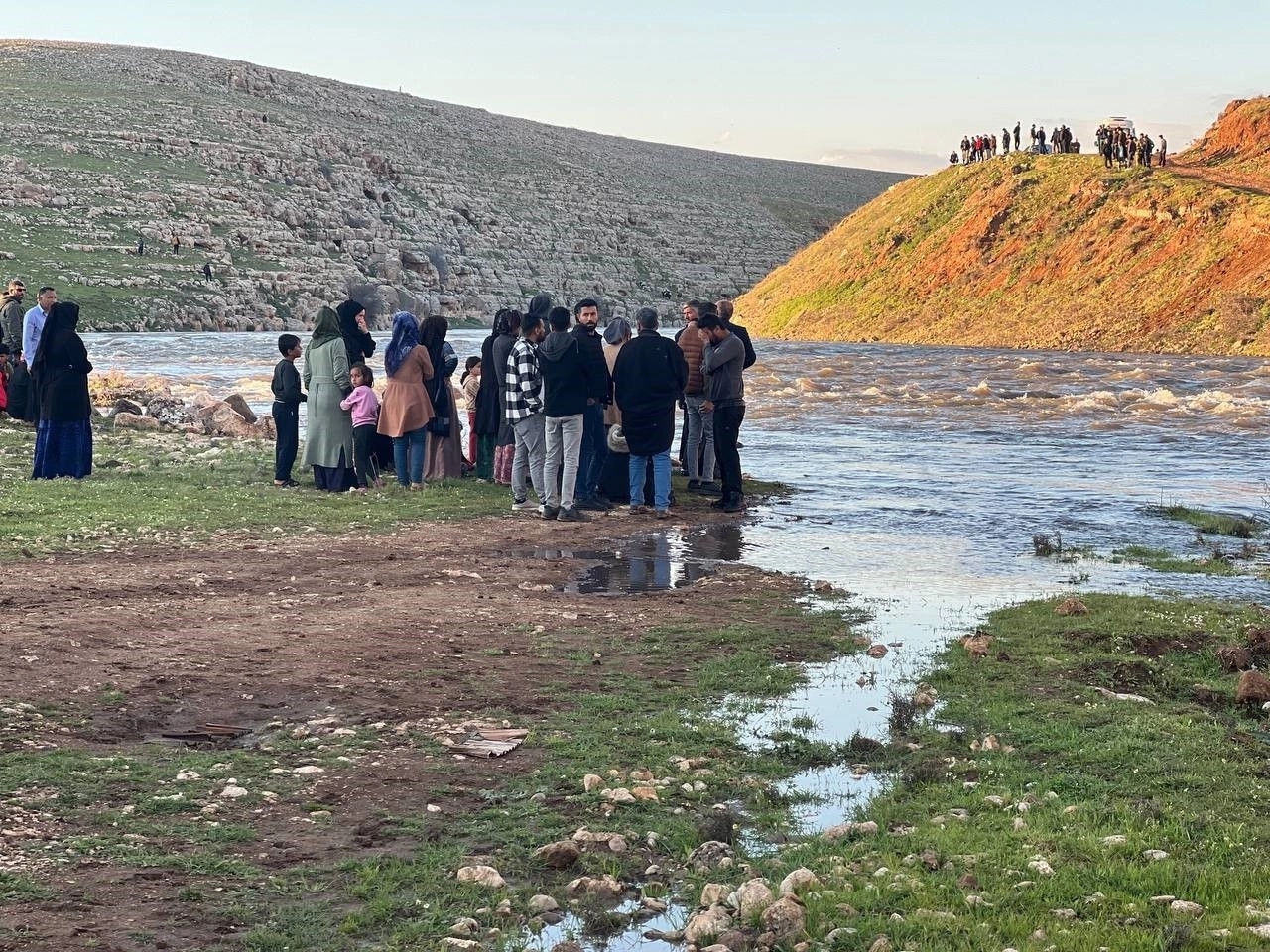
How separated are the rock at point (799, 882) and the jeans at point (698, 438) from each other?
11.2 m

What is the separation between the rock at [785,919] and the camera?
4547 millimetres

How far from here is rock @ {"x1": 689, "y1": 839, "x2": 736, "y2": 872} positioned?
530 cm

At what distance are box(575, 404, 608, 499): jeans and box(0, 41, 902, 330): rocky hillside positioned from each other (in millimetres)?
54270

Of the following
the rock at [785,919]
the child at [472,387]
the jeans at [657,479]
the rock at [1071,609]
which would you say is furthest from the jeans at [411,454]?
the rock at [785,919]

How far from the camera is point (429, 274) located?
96.1m

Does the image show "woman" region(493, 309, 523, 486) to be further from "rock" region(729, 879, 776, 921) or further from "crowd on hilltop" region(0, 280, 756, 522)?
"rock" region(729, 879, 776, 921)

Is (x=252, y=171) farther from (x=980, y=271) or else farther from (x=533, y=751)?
(x=533, y=751)

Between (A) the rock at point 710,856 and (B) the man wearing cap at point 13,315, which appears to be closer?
(A) the rock at point 710,856

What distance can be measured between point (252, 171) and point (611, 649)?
298 ft

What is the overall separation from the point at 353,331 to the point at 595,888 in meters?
11.5

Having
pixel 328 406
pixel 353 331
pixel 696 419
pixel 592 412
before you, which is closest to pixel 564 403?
pixel 592 412

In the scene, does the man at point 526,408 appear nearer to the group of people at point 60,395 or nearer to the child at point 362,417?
the child at point 362,417

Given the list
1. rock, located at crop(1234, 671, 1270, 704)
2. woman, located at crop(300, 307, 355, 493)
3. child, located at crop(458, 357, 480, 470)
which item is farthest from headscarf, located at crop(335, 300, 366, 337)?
rock, located at crop(1234, 671, 1270, 704)

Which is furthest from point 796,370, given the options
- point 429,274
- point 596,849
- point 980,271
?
point 429,274
